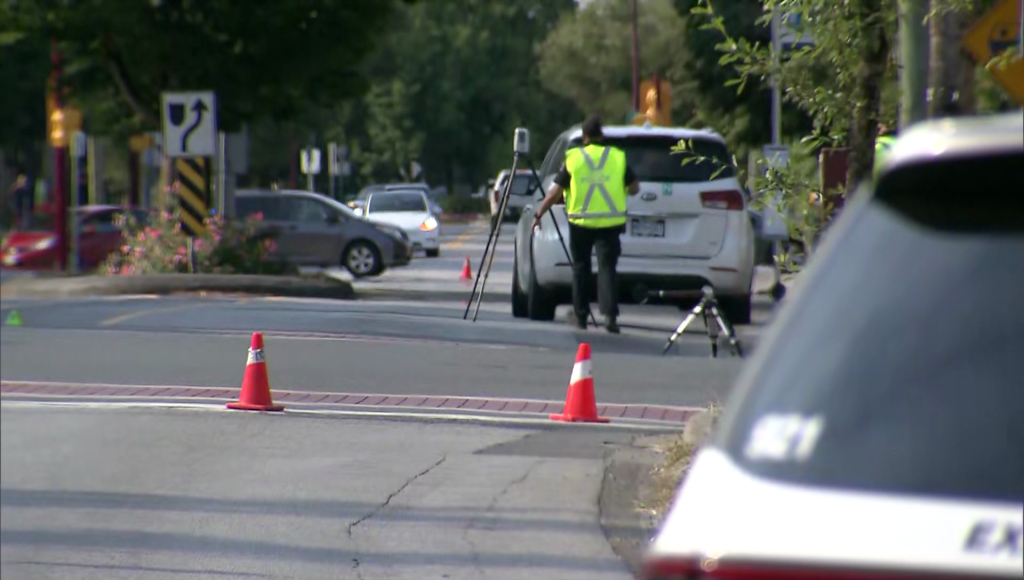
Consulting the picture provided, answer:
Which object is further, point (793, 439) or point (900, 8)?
point (900, 8)

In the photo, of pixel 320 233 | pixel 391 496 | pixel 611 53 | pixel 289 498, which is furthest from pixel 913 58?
pixel 611 53

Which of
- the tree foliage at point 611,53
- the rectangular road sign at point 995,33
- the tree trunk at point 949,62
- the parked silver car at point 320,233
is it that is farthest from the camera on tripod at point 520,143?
the tree foliage at point 611,53

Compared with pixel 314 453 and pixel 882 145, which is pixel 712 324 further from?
pixel 882 145

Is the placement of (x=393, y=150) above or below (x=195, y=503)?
above

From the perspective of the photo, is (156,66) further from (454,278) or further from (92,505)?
(92,505)

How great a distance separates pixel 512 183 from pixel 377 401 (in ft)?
13.9

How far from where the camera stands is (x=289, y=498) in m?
8.76

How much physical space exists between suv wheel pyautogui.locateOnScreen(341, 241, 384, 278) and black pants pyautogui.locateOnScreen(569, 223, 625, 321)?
8417mm

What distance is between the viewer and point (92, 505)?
28.5 feet

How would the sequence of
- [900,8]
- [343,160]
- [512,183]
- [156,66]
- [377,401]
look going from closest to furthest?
1. [900,8]
2. [377,401]
3. [512,183]
4. [343,160]
5. [156,66]

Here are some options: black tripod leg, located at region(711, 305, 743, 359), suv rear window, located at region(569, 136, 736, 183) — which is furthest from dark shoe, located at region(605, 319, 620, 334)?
suv rear window, located at region(569, 136, 736, 183)

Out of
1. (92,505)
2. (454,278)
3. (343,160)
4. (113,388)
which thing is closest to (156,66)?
(454,278)

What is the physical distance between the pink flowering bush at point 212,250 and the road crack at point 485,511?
13.1 meters

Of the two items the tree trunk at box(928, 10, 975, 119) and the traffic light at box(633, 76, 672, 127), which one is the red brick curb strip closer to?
the tree trunk at box(928, 10, 975, 119)
